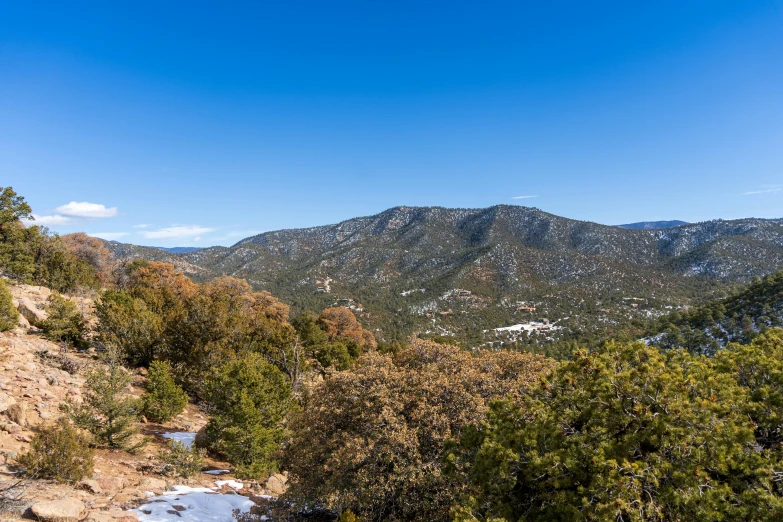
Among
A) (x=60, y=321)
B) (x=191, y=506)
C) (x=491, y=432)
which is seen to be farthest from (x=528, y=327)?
(x=191, y=506)

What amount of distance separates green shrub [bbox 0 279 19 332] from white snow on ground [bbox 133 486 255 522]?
55.7 feet

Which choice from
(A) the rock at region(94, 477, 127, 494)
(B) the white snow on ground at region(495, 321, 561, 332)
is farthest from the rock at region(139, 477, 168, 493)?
(B) the white snow on ground at region(495, 321, 561, 332)

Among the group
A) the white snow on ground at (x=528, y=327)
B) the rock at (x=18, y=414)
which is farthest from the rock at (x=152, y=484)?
the white snow on ground at (x=528, y=327)

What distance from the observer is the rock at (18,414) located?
13.1 meters

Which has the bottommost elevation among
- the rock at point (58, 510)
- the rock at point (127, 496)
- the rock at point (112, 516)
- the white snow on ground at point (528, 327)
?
the white snow on ground at point (528, 327)

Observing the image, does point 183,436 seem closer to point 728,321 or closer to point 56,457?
point 56,457

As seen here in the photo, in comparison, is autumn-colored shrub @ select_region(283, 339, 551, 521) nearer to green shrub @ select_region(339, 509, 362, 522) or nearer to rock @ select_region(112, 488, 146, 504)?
green shrub @ select_region(339, 509, 362, 522)

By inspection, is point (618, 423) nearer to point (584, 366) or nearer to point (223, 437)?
point (584, 366)

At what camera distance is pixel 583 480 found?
735cm

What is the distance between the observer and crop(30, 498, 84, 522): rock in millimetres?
8133

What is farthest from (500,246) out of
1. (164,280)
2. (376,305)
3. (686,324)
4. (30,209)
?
(30,209)

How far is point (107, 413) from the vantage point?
14172 mm

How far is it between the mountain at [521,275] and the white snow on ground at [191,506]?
8765 cm

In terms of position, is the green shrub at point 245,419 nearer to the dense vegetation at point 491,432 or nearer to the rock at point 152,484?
the dense vegetation at point 491,432
